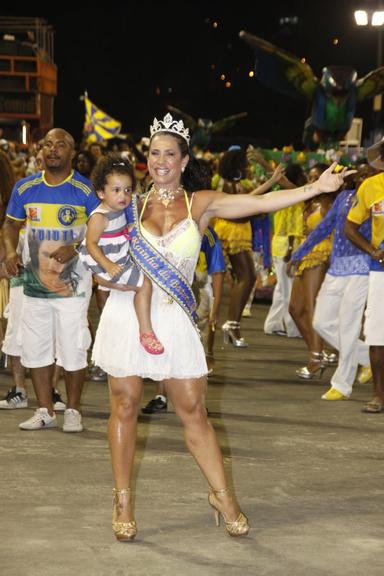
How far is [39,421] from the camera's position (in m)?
9.02

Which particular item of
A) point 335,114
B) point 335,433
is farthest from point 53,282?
point 335,114

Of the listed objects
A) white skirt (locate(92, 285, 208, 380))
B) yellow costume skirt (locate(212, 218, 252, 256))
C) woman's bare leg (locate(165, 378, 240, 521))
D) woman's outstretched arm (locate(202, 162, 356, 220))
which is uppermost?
woman's outstretched arm (locate(202, 162, 356, 220))

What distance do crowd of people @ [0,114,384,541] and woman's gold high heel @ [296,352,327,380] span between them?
0.01 m

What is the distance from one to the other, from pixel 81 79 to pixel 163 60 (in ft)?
25.5

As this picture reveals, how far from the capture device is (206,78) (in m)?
75.1

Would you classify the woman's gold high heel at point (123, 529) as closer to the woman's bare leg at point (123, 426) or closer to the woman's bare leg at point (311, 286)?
the woman's bare leg at point (123, 426)

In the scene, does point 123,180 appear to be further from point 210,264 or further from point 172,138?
point 210,264

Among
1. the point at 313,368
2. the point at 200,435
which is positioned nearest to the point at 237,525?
the point at 200,435

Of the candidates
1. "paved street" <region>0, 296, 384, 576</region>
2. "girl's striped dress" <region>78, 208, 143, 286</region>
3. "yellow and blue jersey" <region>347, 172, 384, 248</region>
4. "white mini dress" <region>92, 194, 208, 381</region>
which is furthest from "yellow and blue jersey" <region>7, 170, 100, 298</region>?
"white mini dress" <region>92, 194, 208, 381</region>

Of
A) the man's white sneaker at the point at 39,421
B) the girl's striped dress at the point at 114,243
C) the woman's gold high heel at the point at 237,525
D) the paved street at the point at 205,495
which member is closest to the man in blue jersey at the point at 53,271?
the man's white sneaker at the point at 39,421

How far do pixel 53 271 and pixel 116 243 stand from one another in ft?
8.20

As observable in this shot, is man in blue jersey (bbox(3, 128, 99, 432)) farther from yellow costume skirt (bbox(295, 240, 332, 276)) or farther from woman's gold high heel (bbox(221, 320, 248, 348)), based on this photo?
woman's gold high heel (bbox(221, 320, 248, 348))

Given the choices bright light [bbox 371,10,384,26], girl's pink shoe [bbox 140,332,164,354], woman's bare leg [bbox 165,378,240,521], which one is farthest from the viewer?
bright light [bbox 371,10,384,26]

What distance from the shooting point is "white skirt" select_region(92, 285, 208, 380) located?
20.3 feet
